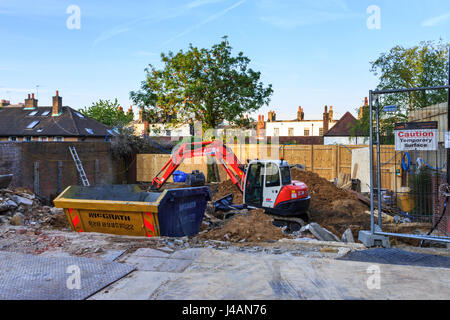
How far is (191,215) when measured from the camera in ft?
28.1

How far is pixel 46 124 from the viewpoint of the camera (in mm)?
38625

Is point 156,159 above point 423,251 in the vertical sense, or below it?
above

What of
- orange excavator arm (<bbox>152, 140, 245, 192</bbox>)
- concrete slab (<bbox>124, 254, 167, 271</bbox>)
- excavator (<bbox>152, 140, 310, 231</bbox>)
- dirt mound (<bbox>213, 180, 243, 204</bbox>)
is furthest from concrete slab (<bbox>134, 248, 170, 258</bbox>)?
dirt mound (<bbox>213, 180, 243, 204</bbox>)

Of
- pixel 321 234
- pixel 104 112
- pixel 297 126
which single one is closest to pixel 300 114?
pixel 297 126

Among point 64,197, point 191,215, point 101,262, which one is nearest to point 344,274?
point 101,262

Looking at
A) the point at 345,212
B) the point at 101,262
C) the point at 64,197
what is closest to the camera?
the point at 101,262

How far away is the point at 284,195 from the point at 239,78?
14.0 m

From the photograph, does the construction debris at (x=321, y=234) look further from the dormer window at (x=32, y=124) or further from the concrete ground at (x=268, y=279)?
the dormer window at (x=32, y=124)

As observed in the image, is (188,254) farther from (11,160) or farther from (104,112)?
(104,112)

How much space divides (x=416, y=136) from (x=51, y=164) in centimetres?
1599

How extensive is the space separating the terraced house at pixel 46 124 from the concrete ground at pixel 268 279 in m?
33.8

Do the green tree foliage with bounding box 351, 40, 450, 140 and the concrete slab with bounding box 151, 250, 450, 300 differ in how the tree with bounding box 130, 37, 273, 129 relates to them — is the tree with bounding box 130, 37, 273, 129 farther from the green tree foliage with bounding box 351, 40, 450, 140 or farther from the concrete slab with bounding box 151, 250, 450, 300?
the concrete slab with bounding box 151, 250, 450, 300

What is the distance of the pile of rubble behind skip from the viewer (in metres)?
9.05
